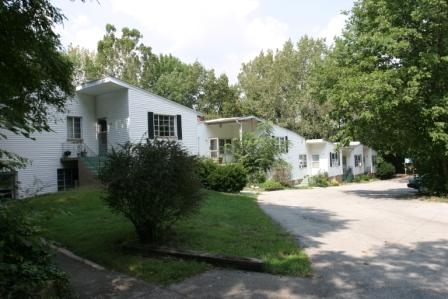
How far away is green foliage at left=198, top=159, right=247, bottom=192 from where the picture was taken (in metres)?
22.0

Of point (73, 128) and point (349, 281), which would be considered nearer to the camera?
point (349, 281)

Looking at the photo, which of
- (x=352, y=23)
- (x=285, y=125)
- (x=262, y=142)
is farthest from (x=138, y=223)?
(x=285, y=125)

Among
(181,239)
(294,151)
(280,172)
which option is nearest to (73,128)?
(280,172)

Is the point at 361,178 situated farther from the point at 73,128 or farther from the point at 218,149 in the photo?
the point at 73,128

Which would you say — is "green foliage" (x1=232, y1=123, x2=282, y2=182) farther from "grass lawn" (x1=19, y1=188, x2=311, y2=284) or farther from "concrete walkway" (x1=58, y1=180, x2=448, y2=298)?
"concrete walkway" (x1=58, y1=180, x2=448, y2=298)

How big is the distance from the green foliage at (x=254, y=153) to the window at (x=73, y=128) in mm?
10838

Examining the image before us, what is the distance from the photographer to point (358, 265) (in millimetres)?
7148

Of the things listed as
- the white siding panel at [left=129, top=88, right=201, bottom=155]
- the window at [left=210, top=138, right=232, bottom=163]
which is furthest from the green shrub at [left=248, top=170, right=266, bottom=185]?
the white siding panel at [left=129, top=88, right=201, bottom=155]

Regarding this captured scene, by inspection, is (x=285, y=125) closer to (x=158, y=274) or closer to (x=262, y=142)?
(x=262, y=142)

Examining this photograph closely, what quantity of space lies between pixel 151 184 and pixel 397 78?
13.1 meters

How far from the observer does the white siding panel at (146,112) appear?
23.6m

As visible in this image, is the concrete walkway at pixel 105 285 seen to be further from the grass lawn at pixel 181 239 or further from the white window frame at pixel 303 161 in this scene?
the white window frame at pixel 303 161

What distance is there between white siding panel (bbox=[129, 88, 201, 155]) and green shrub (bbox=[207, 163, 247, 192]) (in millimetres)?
3671

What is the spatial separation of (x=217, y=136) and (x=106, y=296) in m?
26.3
